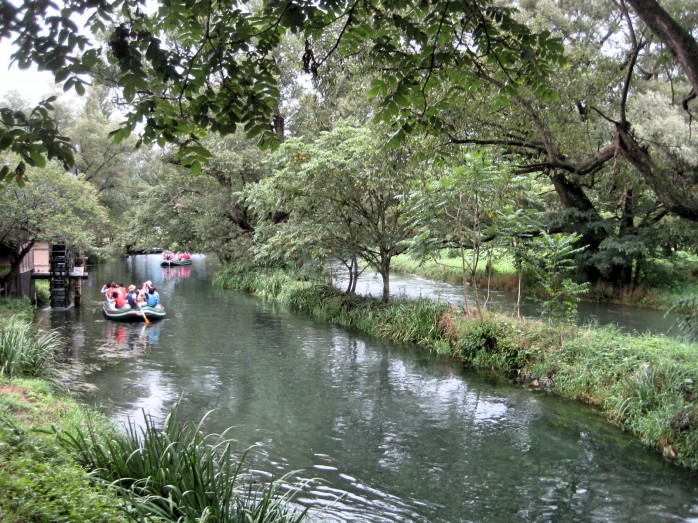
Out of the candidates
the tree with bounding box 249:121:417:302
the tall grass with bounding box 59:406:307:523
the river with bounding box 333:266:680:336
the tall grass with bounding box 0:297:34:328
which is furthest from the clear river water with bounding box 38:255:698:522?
the river with bounding box 333:266:680:336

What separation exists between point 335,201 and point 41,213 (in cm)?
941

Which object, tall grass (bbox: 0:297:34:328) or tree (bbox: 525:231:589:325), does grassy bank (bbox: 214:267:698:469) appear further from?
tall grass (bbox: 0:297:34:328)

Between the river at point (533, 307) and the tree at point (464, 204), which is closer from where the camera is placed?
the tree at point (464, 204)

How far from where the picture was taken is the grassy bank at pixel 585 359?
28.9ft

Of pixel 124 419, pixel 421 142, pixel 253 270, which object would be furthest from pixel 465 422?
pixel 253 270

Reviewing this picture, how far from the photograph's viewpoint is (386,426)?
977cm

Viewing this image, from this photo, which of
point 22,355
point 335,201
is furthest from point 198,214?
point 22,355

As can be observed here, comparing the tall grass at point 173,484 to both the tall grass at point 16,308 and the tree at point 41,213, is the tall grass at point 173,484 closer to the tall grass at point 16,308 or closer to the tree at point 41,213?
the tall grass at point 16,308

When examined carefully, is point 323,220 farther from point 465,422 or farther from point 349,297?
point 465,422

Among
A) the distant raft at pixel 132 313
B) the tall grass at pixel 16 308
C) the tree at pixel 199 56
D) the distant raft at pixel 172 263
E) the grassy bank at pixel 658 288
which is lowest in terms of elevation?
the distant raft at pixel 132 313

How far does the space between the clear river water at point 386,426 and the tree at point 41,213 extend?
354 cm

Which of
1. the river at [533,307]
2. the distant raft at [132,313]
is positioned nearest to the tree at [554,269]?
the river at [533,307]

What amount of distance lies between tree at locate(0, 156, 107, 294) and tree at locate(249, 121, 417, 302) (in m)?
6.65

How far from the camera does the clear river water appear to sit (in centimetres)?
715
